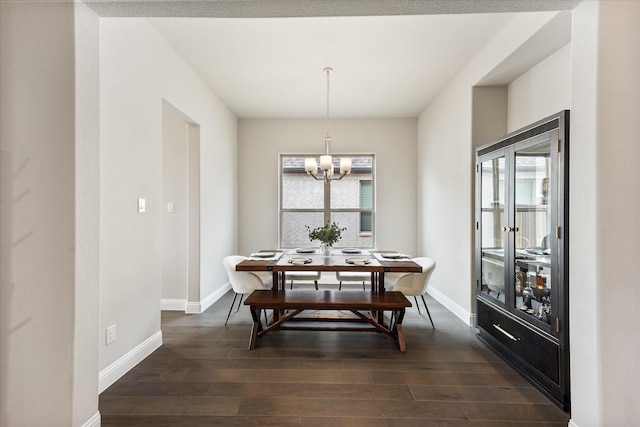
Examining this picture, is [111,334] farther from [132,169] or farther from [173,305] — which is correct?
[173,305]

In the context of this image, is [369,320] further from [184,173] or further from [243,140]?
[243,140]

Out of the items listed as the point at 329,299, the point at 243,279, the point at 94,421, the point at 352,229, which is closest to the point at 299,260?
the point at 329,299

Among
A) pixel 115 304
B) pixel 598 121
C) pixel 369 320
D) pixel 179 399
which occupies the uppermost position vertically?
pixel 598 121

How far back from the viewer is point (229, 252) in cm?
513

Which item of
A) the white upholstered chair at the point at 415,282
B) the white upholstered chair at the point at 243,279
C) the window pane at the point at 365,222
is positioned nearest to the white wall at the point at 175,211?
the white upholstered chair at the point at 243,279

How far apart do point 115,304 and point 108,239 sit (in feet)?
1.57

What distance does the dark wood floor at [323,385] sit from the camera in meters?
1.99

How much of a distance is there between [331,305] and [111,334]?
1666 mm

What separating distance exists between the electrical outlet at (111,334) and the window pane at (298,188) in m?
3.61

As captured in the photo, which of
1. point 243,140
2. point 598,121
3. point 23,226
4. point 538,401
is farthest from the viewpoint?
point 243,140

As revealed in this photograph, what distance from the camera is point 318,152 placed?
18.5 feet

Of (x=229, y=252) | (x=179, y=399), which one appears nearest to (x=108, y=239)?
(x=179, y=399)

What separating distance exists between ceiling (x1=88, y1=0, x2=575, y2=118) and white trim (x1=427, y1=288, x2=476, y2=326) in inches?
95.7

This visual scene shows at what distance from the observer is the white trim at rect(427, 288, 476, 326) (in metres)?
3.56
